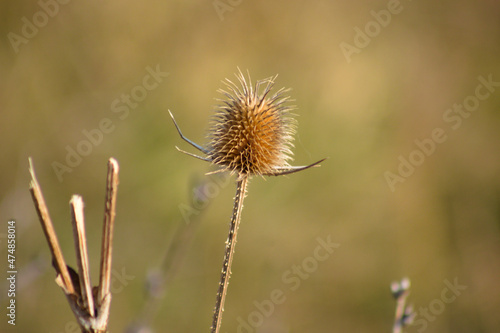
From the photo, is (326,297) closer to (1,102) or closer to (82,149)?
(82,149)

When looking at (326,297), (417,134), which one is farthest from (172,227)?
(417,134)

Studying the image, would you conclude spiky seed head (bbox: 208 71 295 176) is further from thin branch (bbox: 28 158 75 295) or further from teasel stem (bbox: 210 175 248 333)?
thin branch (bbox: 28 158 75 295)

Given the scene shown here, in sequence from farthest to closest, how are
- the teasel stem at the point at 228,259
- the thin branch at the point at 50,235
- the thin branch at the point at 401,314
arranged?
the thin branch at the point at 401,314, the teasel stem at the point at 228,259, the thin branch at the point at 50,235

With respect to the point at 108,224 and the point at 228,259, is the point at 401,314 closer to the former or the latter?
the point at 228,259

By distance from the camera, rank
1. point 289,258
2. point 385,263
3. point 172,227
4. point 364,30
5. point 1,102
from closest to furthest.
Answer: point 1,102, point 172,227, point 289,258, point 385,263, point 364,30

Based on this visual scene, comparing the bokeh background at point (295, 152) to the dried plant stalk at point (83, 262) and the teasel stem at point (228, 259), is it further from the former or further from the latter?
the dried plant stalk at point (83, 262)

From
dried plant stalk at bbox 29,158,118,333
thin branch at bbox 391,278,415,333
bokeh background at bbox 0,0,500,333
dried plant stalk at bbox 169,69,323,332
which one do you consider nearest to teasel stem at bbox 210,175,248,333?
dried plant stalk at bbox 169,69,323,332

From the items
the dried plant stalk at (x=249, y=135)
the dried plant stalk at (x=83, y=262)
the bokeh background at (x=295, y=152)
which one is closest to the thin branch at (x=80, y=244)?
the dried plant stalk at (x=83, y=262)
